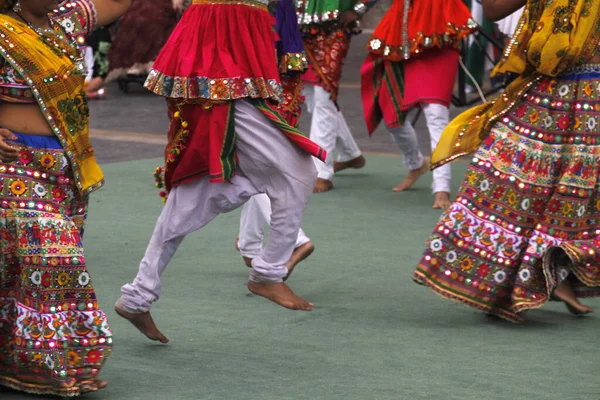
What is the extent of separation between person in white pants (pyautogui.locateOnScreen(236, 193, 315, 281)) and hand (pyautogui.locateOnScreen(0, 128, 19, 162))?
1.87 meters

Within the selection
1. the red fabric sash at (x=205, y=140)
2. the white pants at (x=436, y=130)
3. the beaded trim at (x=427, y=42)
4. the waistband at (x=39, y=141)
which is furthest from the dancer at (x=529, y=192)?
the white pants at (x=436, y=130)

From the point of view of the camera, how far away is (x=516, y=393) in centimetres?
409

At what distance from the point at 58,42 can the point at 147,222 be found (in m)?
3.36

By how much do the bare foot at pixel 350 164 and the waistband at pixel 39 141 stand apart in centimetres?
507

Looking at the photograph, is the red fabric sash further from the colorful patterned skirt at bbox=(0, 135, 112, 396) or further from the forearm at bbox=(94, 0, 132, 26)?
the colorful patterned skirt at bbox=(0, 135, 112, 396)

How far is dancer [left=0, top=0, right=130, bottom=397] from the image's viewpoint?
3.92 meters

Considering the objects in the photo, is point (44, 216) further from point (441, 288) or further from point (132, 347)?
point (441, 288)

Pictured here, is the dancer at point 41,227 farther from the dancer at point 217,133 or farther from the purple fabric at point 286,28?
the purple fabric at point 286,28

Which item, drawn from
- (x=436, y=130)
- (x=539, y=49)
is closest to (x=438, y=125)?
(x=436, y=130)

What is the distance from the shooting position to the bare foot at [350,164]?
896 centimetres

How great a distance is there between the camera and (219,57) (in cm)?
466

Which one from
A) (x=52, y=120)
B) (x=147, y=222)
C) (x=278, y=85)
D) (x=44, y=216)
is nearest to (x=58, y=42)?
(x=52, y=120)

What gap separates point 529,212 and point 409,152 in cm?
336

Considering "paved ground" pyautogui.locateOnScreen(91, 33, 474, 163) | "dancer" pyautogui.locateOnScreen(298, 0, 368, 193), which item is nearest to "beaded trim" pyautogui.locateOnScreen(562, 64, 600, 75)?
"dancer" pyautogui.locateOnScreen(298, 0, 368, 193)
